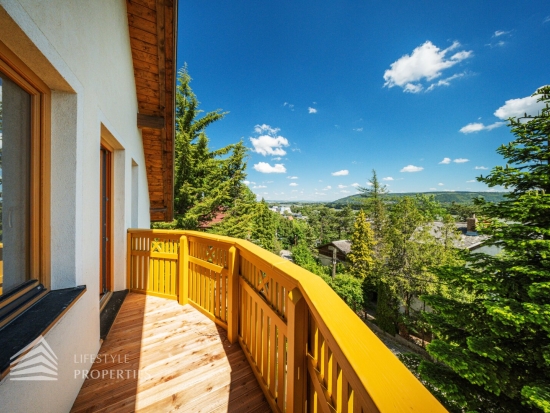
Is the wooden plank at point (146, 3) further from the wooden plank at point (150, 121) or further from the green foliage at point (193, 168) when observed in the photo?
the green foliage at point (193, 168)

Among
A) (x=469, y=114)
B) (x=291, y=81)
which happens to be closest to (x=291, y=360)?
(x=291, y=81)

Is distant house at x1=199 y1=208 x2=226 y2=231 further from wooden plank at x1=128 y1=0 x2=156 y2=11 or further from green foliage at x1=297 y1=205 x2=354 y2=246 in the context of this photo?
green foliage at x1=297 y1=205 x2=354 y2=246

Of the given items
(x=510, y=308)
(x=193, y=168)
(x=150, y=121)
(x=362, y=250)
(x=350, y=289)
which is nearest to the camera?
(x=510, y=308)

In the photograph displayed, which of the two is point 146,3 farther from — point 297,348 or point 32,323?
point 297,348

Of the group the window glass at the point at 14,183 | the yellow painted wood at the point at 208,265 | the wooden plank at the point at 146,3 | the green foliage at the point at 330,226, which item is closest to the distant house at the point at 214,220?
the yellow painted wood at the point at 208,265

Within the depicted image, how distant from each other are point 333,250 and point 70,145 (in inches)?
855

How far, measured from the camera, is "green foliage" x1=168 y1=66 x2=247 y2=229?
40.9 ft

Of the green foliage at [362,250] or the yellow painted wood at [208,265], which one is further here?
the green foliage at [362,250]

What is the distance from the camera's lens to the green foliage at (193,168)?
12.5m

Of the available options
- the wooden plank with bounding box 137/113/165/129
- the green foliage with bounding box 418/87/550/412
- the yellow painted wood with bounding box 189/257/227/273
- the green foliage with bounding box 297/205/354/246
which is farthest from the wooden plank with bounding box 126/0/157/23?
the green foliage with bounding box 297/205/354/246

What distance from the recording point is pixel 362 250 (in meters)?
16.9

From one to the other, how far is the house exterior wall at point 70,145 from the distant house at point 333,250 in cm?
2013

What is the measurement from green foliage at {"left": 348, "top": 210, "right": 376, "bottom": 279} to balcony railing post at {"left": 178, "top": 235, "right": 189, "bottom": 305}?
51.6ft

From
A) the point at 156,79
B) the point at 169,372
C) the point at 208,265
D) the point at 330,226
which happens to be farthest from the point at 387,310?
the point at 330,226
